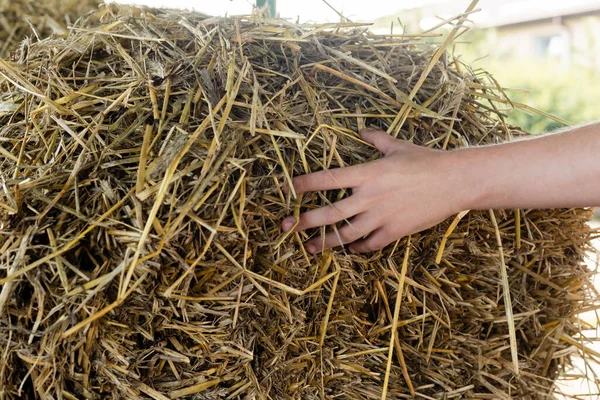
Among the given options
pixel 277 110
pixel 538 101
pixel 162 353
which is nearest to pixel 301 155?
pixel 277 110

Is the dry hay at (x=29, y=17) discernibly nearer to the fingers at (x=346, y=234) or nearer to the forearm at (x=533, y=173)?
the fingers at (x=346, y=234)

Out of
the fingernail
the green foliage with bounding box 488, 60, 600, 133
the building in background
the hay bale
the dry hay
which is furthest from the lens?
the building in background

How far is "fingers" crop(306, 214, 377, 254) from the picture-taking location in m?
0.96

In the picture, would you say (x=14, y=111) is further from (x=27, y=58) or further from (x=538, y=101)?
(x=538, y=101)

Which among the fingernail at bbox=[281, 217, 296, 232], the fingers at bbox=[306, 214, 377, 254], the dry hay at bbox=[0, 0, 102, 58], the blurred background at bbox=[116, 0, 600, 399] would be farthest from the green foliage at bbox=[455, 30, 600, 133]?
the fingernail at bbox=[281, 217, 296, 232]

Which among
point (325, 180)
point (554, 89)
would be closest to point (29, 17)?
point (325, 180)

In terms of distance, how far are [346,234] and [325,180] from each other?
0.11 meters

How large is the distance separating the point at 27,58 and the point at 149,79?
0.32 metres

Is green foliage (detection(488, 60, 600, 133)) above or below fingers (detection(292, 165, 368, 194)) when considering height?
below

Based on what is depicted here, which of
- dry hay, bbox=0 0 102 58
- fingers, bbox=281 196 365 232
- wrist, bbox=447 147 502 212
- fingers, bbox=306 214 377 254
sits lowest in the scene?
fingers, bbox=306 214 377 254

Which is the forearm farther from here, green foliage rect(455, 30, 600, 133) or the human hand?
green foliage rect(455, 30, 600, 133)

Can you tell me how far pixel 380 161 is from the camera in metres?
0.96

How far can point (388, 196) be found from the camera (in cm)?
96

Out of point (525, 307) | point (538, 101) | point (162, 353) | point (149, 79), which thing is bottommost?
point (538, 101)
